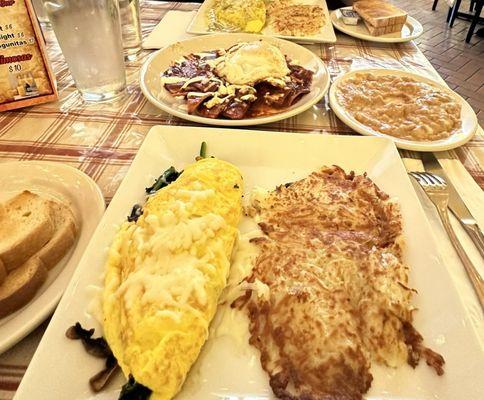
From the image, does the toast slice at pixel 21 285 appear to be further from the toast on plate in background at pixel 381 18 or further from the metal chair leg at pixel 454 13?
the metal chair leg at pixel 454 13

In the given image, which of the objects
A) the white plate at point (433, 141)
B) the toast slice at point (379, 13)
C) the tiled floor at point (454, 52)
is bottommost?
the tiled floor at point (454, 52)

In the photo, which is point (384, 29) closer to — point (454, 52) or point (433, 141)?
point (433, 141)

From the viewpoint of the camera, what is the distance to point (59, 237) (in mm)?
1143

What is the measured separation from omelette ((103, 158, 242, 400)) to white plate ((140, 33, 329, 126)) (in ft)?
1.98

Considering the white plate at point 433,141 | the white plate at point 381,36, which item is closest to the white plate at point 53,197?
the white plate at point 433,141

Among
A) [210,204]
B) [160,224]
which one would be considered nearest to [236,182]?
[210,204]

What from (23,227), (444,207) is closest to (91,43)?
(23,227)

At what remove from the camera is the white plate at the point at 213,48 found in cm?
177

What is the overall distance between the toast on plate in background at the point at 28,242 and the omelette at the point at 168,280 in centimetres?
20

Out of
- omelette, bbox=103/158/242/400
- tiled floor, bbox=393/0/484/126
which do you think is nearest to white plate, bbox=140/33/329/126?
omelette, bbox=103/158/242/400

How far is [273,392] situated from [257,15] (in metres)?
2.74

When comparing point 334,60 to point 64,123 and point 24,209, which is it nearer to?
point 64,123

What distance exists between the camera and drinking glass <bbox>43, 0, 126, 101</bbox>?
1755 millimetres

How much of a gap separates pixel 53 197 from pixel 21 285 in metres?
0.44
